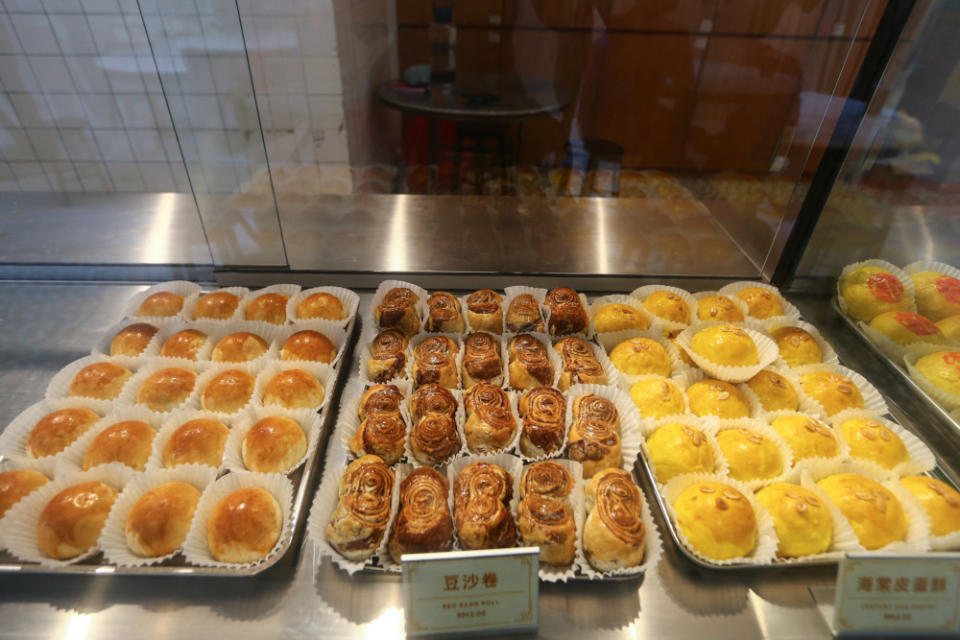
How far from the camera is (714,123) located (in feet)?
14.3

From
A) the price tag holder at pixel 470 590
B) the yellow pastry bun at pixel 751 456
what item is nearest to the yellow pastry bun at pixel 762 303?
Result: the yellow pastry bun at pixel 751 456

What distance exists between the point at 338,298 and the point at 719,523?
2095mm

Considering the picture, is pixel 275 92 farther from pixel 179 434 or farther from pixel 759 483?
pixel 759 483

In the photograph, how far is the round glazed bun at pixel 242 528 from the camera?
1.70 metres

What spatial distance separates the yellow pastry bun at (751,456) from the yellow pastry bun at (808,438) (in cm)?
8

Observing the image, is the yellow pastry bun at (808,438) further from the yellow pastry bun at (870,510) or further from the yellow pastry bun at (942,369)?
the yellow pastry bun at (942,369)

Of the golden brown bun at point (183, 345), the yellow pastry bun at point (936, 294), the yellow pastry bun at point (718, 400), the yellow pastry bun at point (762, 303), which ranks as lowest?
the golden brown bun at point (183, 345)

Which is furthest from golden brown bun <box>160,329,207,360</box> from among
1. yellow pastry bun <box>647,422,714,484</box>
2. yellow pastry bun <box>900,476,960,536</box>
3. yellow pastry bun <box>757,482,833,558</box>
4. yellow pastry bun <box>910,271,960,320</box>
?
yellow pastry bun <box>910,271,960,320</box>

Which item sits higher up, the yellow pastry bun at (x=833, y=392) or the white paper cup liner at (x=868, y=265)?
the white paper cup liner at (x=868, y=265)

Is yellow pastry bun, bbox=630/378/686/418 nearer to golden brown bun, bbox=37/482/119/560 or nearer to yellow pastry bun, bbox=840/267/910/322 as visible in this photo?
yellow pastry bun, bbox=840/267/910/322

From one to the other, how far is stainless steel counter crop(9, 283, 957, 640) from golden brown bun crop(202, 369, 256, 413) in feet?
2.36

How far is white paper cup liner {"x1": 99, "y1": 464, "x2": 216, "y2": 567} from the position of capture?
1694mm

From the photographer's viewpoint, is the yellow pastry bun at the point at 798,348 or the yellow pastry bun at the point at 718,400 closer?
the yellow pastry bun at the point at 718,400

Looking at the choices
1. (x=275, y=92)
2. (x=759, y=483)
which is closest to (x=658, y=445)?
(x=759, y=483)
